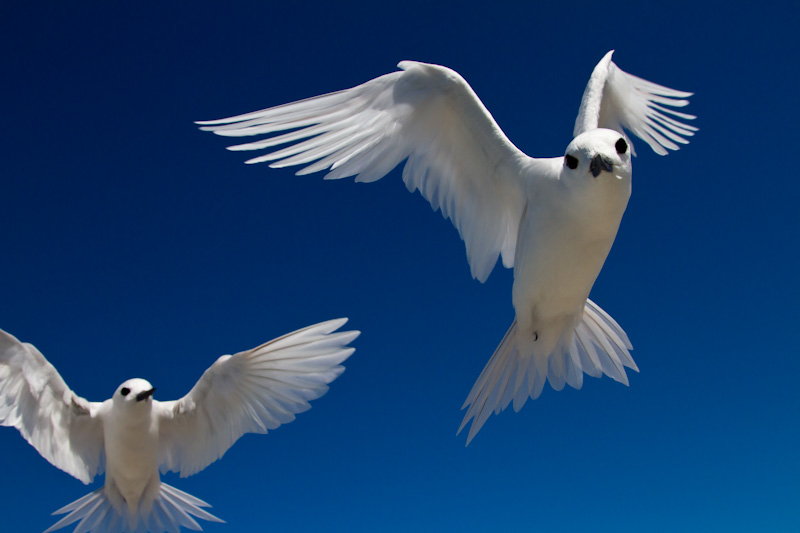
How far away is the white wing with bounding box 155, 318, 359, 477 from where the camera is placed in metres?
4.54

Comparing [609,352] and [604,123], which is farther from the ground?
[604,123]

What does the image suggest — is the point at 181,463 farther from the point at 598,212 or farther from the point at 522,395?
the point at 598,212

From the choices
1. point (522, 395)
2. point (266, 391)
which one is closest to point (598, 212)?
point (522, 395)

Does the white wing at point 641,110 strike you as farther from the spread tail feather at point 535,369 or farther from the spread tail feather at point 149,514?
the spread tail feather at point 149,514

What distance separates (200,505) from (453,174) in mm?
2934

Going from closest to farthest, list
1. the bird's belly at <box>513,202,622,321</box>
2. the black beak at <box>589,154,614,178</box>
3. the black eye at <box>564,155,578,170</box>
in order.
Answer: the black beak at <box>589,154,614,178</box>, the black eye at <box>564,155,578,170</box>, the bird's belly at <box>513,202,622,321</box>

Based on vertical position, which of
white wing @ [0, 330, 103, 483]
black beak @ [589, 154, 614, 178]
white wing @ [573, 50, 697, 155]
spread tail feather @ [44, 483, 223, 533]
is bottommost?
spread tail feather @ [44, 483, 223, 533]

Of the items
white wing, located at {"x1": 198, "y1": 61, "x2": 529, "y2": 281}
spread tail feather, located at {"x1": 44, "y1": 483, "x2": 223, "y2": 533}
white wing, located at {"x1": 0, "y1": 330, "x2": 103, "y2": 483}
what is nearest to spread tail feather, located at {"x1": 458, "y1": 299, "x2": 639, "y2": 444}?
white wing, located at {"x1": 198, "y1": 61, "x2": 529, "y2": 281}

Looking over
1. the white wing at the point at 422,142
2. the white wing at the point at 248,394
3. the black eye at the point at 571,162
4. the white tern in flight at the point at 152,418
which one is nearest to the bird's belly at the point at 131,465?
the white tern in flight at the point at 152,418

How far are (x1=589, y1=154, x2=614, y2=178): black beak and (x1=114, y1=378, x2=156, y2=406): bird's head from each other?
3247mm

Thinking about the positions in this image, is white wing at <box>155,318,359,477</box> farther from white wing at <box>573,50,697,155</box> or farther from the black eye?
white wing at <box>573,50,697,155</box>

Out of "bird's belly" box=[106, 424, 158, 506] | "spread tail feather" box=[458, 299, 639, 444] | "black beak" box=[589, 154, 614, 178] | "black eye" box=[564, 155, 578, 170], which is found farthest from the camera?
"bird's belly" box=[106, 424, 158, 506]

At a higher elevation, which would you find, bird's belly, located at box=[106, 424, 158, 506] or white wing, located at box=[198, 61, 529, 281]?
white wing, located at box=[198, 61, 529, 281]

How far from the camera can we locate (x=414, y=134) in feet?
14.1
